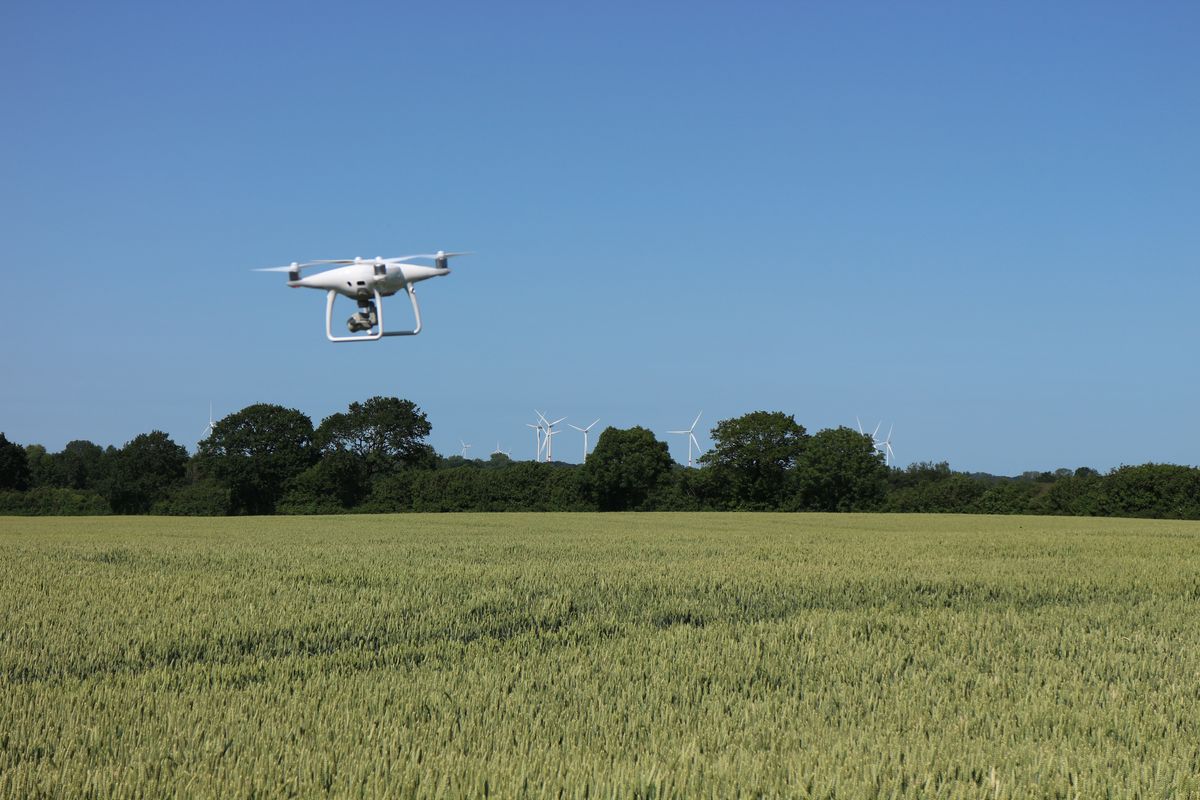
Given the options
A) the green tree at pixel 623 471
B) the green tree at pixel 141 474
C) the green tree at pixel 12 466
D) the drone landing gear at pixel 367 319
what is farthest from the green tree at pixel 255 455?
the drone landing gear at pixel 367 319

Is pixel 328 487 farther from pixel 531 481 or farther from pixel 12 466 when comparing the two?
pixel 12 466

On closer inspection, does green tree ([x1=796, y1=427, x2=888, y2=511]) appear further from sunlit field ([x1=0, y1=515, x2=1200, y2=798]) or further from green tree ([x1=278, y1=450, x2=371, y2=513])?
sunlit field ([x1=0, y1=515, x2=1200, y2=798])

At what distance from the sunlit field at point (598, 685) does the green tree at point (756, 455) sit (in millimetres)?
87242

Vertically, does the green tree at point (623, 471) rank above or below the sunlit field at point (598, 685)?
above

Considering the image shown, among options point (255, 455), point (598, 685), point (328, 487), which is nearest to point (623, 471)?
point (328, 487)

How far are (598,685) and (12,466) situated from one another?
158 m

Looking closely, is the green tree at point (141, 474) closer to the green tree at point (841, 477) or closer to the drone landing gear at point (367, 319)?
the green tree at point (841, 477)

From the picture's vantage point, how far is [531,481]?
99.0 m

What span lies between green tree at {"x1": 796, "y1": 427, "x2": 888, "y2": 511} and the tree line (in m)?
0.11

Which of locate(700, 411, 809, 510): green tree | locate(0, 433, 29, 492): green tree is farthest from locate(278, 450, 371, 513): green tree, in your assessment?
locate(0, 433, 29, 492): green tree

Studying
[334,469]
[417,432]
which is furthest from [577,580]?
[417,432]

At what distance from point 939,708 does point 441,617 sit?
744 cm

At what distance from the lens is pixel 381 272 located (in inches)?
806

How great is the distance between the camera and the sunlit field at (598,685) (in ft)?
22.4
